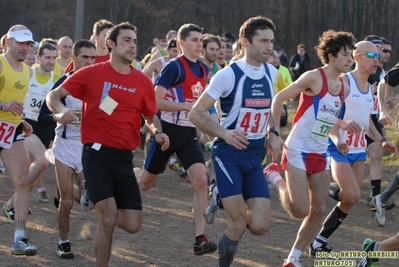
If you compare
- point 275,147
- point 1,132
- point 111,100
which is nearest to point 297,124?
point 275,147

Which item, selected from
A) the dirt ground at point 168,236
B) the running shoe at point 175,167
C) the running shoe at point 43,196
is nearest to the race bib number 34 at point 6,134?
the dirt ground at point 168,236

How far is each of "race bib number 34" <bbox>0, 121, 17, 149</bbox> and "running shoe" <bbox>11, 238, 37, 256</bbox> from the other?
37.6 inches

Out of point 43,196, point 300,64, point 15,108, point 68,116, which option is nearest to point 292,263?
point 68,116

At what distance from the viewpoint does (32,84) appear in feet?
33.0

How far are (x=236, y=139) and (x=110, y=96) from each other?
112cm

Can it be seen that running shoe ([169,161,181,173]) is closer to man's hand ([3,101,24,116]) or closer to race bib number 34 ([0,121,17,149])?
race bib number 34 ([0,121,17,149])

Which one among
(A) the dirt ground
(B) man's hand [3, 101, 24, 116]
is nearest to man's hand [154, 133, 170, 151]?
(A) the dirt ground

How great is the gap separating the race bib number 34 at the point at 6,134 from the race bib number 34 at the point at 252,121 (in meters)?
2.49

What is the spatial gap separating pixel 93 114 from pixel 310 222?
220 cm

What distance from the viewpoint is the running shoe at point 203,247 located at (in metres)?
7.34

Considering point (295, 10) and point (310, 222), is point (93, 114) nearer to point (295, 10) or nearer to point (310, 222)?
point (310, 222)

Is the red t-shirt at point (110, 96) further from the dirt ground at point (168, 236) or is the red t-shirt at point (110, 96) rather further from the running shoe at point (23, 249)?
the dirt ground at point (168, 236)

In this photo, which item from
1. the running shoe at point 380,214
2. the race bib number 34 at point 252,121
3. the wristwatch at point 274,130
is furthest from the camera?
the running shoe at point 380,214

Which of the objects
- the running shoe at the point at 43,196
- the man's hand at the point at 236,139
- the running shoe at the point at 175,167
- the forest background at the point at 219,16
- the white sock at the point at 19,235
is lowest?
the running shoe at the point at 43,196
